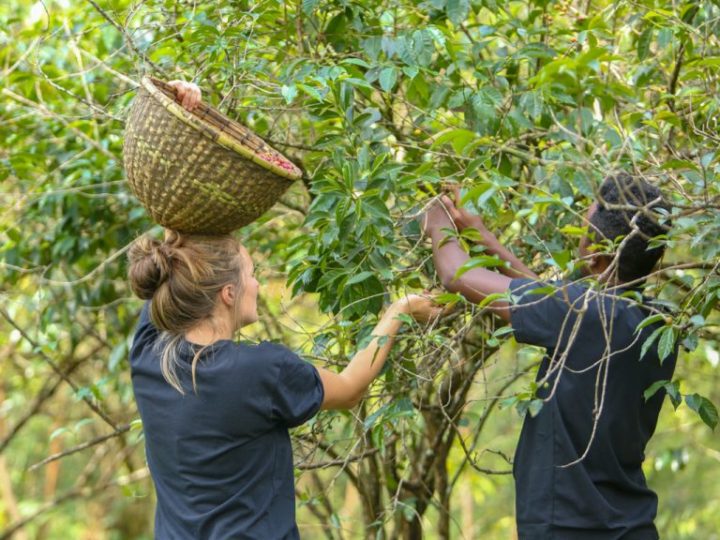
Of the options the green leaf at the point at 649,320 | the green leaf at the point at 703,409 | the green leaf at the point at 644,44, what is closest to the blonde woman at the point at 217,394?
the green leaf at the point at 649,320

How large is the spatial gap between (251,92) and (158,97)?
32.6 inches

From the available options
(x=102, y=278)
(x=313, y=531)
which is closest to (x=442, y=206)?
(x=102, y=278)

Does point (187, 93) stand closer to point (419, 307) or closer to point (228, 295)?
point (228, 295)

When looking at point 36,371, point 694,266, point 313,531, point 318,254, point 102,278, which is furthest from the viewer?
point 313,531

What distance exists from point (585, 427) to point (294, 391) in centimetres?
68

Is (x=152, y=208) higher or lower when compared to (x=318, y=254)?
higher

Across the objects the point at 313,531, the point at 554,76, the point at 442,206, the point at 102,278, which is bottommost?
the point at 313,531

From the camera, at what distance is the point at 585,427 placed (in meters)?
2.37

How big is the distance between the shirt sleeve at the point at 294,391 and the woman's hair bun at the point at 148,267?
319mm

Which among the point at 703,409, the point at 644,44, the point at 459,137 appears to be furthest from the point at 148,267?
the point at 644,44

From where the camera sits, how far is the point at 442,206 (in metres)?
2.53

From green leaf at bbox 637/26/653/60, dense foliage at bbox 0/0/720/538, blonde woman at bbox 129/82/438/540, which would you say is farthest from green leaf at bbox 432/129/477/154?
green leaf at bbox 637/26/653/60

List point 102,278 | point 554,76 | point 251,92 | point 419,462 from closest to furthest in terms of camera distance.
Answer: point 554,76 < point 251,92 < point 419,462 < point 102,278

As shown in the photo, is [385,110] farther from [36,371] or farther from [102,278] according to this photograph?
A: [36,371]
